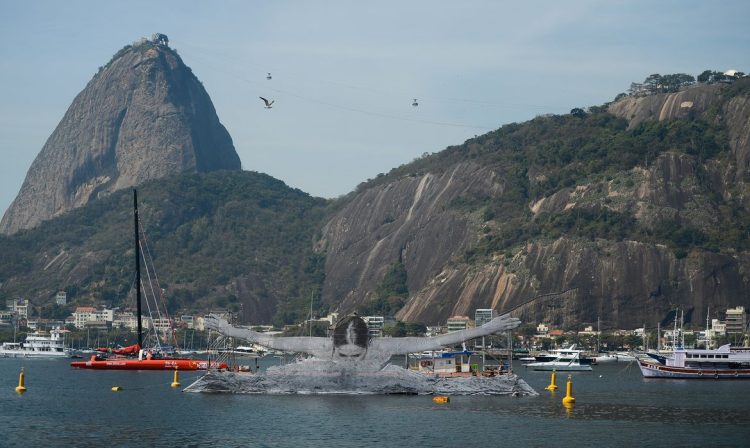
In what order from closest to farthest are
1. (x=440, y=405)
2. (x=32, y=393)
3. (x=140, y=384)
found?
(x=440, y=405)
(x=32, y=393)
(x=140, y=384)

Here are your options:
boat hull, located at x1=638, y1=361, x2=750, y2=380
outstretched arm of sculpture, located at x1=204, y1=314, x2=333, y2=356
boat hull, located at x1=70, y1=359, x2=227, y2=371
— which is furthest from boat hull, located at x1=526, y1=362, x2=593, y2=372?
outstretched arm of sculpture, located at x1=204, y1=314, x2=333, y2=356

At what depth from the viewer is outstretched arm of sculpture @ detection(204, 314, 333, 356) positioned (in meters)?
90.0

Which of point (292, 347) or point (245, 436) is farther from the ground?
point (292, 347)

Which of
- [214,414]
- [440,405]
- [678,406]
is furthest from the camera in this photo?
[678,406]

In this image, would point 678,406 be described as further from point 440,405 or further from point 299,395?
point 299,395


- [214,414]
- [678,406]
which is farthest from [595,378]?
[214,414]

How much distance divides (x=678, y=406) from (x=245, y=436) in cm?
4438

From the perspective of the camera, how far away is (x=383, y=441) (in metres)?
74.6

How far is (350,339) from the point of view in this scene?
89.2 m

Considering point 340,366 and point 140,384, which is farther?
point 140,384

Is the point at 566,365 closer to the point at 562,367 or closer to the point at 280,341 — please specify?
the point at 562,367

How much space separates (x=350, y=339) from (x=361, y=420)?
7767 millimetres

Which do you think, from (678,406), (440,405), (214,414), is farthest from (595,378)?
(214,414)

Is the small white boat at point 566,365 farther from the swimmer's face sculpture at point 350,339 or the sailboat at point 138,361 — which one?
the swimmer's face sculpture at point 350,339
